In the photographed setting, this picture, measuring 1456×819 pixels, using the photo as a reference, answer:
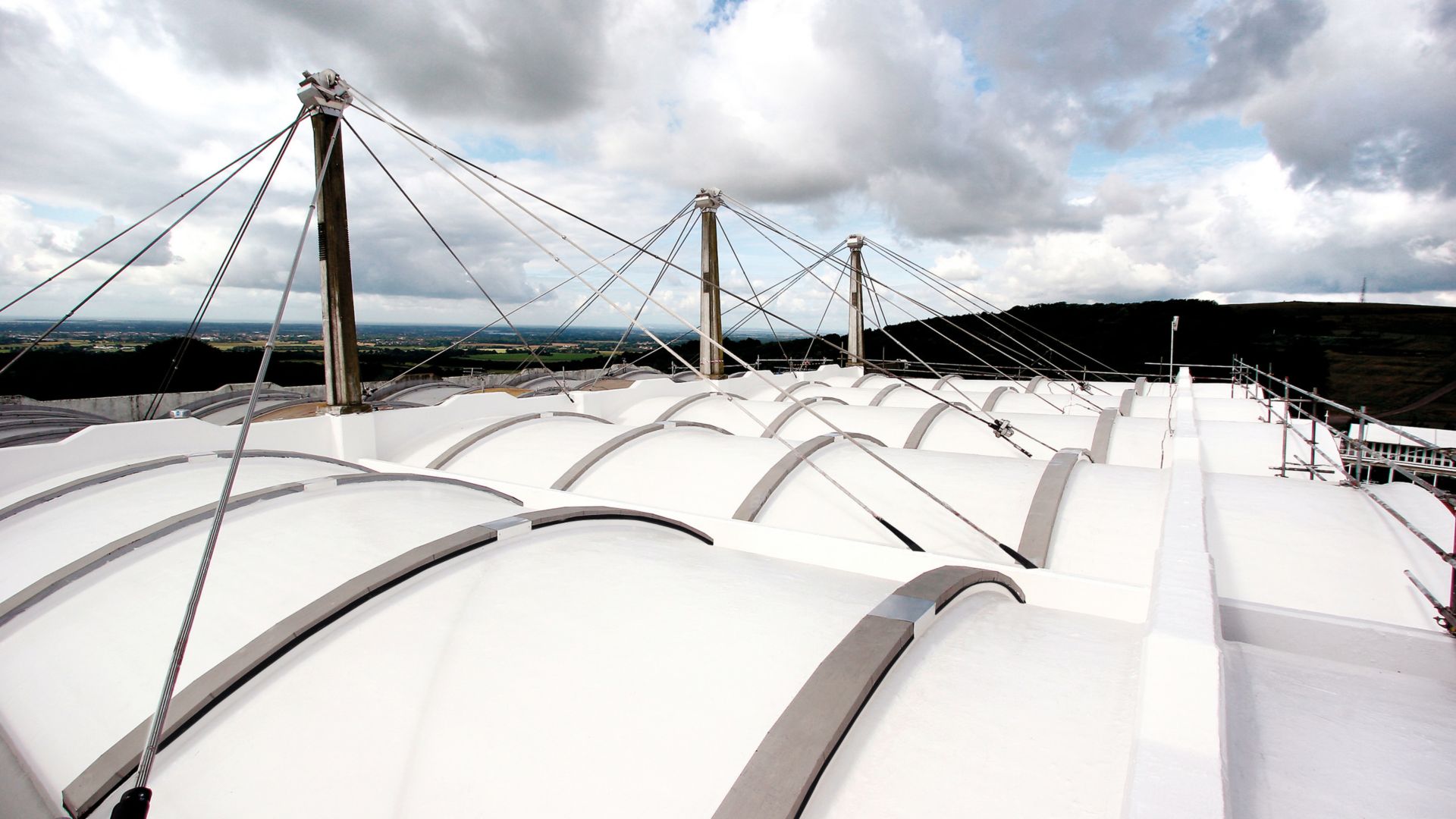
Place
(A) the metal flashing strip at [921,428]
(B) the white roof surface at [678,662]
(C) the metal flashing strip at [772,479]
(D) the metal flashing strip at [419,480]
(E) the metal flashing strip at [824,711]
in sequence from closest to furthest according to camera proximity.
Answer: (E) the metal flashing strip at [824,711] < (B) the white roof surface at [678,662] < (D) the metal flashing strip at [419,480] < (C) the metal flashing strip at [772,479] < (A) the metal flashing strip at [921,428]

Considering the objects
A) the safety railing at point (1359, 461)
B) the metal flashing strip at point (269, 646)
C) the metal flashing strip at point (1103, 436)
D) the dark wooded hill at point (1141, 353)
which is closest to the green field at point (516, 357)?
the dark wooded hill at point (1141, 353)

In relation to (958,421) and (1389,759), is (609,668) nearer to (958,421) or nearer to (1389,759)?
(1389,759)

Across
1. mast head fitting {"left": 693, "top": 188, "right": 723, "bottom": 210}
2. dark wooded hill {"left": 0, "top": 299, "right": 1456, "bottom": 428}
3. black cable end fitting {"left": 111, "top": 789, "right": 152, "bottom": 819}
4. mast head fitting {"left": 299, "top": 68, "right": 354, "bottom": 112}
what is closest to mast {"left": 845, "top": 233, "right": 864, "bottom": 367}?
dark wooded hill {"left": 0, "top": 299, "right": 1456, "bottom": 428}

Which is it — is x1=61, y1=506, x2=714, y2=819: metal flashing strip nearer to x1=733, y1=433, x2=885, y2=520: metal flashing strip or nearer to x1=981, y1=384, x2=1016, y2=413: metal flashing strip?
x1=733, y1=433, x2=885, y2=520: metal flashing strip

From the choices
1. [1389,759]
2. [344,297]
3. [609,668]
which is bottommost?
[1389,759]

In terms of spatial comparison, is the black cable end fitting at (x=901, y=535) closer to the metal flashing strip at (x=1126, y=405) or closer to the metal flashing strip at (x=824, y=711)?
the metal flashing strip at (x=824, y=711)

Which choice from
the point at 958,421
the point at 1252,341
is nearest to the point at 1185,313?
the point at 1252,341

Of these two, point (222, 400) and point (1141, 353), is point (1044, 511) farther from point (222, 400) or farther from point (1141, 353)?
point (1141, 353)
